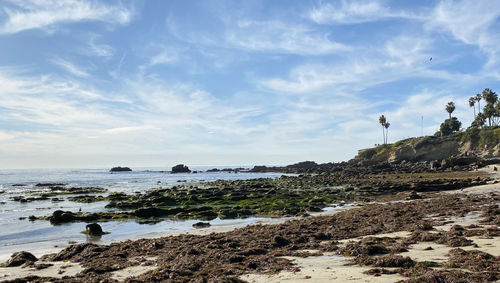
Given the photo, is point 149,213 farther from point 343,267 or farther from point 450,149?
point 450,149

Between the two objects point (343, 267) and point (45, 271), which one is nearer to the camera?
point (343, 267)

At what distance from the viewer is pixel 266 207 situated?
29.4 metres

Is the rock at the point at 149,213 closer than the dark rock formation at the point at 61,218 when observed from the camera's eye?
No

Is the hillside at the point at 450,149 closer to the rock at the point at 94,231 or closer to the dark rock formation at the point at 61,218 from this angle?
the rock at the point at 94,231

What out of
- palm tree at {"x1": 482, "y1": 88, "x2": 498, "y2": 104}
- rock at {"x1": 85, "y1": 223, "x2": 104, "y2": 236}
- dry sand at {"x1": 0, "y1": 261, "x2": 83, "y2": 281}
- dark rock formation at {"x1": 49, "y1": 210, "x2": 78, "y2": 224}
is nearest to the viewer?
dry sand at {"x1": 0, "y1": 261, "x2": 83, "y2": 281}

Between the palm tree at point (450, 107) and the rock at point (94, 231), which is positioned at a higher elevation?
the palm tree at point (450, 107)

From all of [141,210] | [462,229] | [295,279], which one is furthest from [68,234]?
[462,229]

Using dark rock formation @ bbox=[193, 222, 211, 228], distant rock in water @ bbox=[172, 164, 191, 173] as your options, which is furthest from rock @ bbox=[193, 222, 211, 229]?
distant rock in water @ bbox=[172, 164, 191, 173]

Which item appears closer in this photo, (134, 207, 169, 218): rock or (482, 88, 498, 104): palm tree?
(134, 207, 169, 218): rock

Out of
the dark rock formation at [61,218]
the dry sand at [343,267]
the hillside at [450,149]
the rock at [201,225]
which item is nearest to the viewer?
the dry sand at [343,267]

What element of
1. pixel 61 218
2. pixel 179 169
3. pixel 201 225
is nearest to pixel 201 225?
pixel 201 225

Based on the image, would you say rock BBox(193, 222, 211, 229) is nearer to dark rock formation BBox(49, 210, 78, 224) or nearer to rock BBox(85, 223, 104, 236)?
rock BBox(85, 223, 104, 236)

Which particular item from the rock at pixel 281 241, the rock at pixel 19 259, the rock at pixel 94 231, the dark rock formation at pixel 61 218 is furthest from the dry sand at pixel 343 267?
the dark rock formation at pixel 61 218

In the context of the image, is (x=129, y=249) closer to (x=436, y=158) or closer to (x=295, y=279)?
(x=295, y=279)
